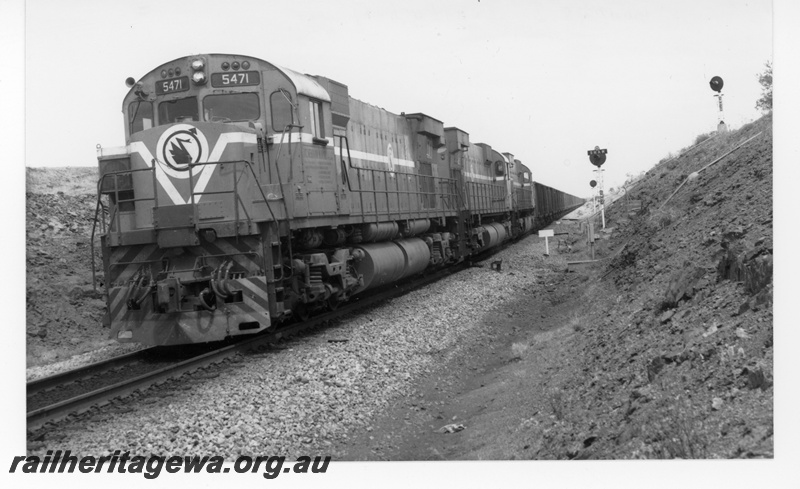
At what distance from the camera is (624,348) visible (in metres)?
6.04

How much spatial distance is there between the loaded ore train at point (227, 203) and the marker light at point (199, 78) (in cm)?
1

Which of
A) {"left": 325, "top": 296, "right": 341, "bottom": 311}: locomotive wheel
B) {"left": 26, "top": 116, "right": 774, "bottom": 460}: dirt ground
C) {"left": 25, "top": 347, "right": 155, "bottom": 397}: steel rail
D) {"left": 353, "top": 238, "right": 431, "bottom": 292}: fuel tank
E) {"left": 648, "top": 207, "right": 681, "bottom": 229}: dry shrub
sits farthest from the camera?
{"left": 353, "top": 238, "right": 431, "bottom": 292}: fuel tank

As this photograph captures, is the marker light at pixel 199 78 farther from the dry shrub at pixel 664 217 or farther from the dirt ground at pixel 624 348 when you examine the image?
the dry shrub at pixel 664 217

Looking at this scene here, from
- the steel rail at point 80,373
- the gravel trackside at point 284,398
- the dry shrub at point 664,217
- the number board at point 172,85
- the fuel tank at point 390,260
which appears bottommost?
the gravel trackside at point 284,398

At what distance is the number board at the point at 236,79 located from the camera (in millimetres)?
7891

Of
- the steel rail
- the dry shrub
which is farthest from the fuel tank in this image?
the dry shrub

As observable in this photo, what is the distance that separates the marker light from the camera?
7789mm

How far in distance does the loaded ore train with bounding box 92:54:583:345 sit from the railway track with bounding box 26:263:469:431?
24 cm

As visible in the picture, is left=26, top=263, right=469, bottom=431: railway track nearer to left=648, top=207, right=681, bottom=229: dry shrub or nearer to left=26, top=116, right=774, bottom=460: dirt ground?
left=26, top=116, right=774, bottom=460: dirt ground

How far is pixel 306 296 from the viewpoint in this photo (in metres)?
8.52

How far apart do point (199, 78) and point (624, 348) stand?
17.3ft

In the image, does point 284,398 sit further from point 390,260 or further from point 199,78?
point 390,260

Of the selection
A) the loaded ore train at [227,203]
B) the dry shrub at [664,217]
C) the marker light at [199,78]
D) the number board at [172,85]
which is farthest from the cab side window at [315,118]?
the dry shrub at [664,217]
